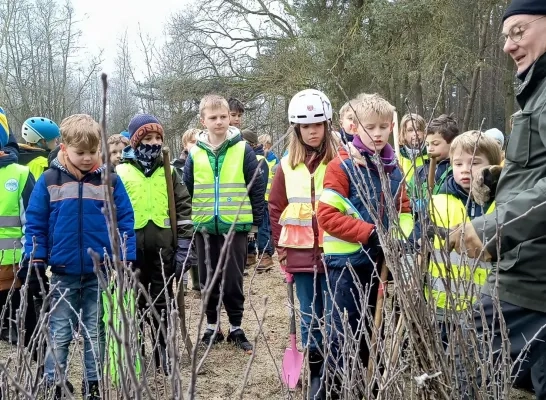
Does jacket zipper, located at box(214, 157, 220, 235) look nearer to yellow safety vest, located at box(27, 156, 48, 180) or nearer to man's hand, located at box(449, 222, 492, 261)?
yellow safety vest, located at box(27, 156, 48, 180)

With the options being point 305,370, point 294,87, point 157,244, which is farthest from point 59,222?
point 294,87

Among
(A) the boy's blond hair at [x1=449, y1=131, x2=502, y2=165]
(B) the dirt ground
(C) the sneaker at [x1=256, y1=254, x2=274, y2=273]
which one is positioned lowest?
(B) the dirt ground

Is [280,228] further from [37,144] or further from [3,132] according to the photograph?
[37,144]

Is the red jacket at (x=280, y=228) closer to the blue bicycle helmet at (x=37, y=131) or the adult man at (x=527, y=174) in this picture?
the adult man at (x=527, y=174)

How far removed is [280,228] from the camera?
11.3 ft

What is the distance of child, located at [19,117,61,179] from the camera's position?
5.07 meters

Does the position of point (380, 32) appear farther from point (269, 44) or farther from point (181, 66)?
point (181, 66)

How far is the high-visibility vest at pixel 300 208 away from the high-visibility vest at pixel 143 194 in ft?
2.78

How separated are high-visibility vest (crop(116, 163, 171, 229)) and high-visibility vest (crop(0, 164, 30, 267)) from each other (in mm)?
626

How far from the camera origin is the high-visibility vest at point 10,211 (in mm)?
3270

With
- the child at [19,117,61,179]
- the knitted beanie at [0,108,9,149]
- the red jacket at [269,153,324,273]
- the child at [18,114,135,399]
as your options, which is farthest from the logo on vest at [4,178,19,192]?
the child at [19,117,61,179]

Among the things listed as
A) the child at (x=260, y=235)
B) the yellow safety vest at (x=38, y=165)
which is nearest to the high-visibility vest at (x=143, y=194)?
the yellow safety vest at (x=38, y=165)

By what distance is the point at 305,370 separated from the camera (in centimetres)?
161

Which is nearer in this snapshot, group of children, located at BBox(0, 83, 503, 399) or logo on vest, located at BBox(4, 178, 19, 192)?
group of children, located at BBox(0, 83, 503, 399)
